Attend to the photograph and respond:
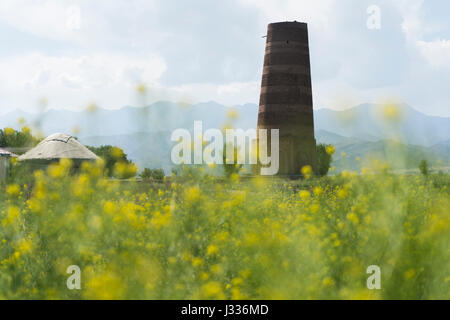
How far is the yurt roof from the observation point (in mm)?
12413

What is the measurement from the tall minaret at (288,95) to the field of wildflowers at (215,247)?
14797 millimetres

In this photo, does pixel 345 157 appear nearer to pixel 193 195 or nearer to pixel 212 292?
pixel 193 195

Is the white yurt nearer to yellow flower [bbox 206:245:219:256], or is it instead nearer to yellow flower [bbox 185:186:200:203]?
yellow flower [bbox 185:186:200:203]

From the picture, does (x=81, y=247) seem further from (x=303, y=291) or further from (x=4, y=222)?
(x=303, y=291)

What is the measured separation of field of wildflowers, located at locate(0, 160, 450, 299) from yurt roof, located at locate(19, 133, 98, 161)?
8.15 metres

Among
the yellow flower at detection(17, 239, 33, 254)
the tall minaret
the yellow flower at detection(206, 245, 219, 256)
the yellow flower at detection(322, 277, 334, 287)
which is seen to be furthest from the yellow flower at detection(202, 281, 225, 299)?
the tall minaret

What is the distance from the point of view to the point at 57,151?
41.5 ft

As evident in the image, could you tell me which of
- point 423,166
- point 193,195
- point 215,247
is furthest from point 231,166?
point 423,166

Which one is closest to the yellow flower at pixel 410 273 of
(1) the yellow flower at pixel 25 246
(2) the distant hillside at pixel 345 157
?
(2) the distant hillside at pixel 345 157

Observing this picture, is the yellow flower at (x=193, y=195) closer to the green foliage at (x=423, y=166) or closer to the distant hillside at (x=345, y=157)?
the distant hillside at (x=345, y=157)

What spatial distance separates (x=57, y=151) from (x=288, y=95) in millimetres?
→ 9995

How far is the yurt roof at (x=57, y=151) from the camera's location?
12413mm
